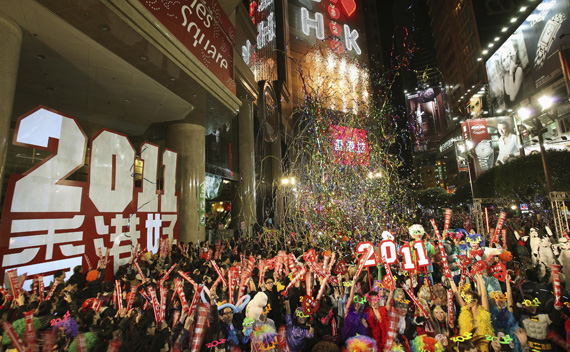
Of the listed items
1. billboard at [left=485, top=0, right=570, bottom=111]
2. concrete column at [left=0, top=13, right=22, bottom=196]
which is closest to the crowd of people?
Result: concrete column at [left=0, top=13, right=22, bottom=196]

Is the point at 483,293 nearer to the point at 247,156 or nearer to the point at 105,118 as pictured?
the point at 105,118

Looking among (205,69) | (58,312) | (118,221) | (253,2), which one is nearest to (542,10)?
(253,2)

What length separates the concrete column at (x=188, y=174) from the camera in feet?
38.9

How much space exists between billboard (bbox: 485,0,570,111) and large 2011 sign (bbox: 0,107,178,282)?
1039 inches

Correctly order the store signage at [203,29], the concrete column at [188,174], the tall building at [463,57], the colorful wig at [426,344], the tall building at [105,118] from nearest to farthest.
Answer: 1. the colorful wig at [426,344]
2. the tall building at [105,118]
3. the store signage at [203,29]
4. the concrete column at [188,174]
5. the tall building at [463,57]

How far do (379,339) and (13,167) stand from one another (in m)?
12.2

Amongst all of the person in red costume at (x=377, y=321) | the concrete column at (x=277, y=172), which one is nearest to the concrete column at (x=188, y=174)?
the person in red costume at (x=377, y=321)

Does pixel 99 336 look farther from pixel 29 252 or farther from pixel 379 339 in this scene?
pixel 29 252

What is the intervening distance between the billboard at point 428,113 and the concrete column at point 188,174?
53524 mm

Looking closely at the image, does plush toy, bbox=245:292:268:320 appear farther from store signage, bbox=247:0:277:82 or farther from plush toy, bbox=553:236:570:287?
store signage, bbox=247:0:277:82

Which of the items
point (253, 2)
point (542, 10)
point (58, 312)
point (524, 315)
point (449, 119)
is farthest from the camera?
point (449, 119)

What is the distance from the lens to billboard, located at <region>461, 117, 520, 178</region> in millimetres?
24156

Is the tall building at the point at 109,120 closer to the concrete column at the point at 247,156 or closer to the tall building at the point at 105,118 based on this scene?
the tall building at the point at 105,118

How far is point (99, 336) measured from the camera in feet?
11.2
